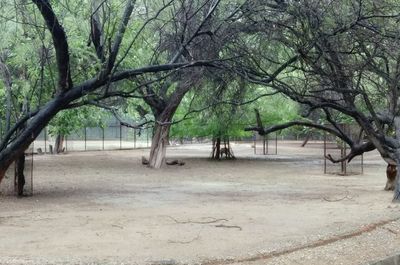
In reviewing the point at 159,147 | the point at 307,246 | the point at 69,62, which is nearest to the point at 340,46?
the point at 307,246

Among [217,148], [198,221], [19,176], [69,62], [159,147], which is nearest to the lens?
[69,62]

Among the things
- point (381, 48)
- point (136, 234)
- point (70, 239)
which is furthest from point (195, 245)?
point (381, 48)

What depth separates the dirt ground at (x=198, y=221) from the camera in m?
9.43

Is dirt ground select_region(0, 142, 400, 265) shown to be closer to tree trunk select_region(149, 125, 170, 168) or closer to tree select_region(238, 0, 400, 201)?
tree select_region(238, 0, 400, 201)

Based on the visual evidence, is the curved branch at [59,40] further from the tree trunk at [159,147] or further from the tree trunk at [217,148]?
the tree trunk at [217,148]

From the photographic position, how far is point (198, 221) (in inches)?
543

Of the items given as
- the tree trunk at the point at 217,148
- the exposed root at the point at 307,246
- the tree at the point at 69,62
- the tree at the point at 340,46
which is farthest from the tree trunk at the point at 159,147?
the exposed root at the point at 307,246

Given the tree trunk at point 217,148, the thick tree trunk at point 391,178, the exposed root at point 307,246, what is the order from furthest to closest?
the tree trunk at point 217,148, the thick tree trunk at point 391,178, the exposed root at point 307,246

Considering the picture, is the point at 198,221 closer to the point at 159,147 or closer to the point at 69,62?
the point at 69,62

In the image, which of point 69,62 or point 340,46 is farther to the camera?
point 340,46

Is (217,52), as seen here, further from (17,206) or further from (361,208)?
(17,206)

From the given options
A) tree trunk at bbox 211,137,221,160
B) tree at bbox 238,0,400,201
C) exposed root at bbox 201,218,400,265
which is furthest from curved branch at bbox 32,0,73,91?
tree trunk at bbox 211,137,221,160

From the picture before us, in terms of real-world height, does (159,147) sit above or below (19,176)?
above

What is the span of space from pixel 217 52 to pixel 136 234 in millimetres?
5131
